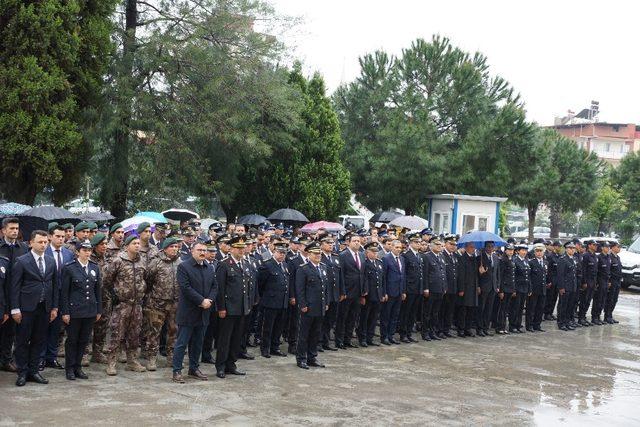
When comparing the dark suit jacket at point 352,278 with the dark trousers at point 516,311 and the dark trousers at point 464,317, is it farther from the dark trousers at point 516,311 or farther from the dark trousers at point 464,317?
the dark trousers at point 516,311

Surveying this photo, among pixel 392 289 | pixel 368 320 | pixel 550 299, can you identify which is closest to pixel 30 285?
pixel 368 320

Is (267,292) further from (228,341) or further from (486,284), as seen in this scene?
(486,284)

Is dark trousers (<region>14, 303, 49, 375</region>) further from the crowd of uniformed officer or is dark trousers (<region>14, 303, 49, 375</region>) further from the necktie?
the necktie

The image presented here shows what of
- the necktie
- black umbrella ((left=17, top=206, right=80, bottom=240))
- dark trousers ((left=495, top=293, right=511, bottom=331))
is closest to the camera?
the necktie

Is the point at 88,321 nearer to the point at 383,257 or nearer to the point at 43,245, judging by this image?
the point at 43,245

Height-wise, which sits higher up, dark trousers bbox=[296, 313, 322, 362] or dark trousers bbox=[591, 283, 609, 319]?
dark trousers bbox=[591, 283, 609, 319]

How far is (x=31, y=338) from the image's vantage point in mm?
8969

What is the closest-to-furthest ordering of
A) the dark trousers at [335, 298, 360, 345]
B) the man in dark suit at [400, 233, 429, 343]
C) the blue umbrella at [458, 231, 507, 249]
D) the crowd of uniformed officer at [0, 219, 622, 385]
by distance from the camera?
the crowd of uniformed officer at [0, 219, 622, 385]
the dark trousers at [335, 298, 360, 345]
the man in dark suit at [400, 233, 429, 343]
the blue umbrella at [458, 231, 507, 249]

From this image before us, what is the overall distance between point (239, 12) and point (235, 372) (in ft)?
42.1

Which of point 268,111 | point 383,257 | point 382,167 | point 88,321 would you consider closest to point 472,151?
point 382,167

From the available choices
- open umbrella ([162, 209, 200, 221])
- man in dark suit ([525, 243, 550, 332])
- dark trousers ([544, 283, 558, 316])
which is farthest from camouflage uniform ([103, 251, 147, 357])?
open umbrella ([162, 209, 200, 221])

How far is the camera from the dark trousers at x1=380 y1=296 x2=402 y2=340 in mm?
13312

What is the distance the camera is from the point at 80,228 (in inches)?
428

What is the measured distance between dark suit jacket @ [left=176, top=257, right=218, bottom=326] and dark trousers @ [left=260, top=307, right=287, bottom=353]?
214 cm
